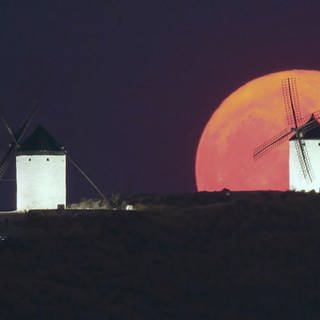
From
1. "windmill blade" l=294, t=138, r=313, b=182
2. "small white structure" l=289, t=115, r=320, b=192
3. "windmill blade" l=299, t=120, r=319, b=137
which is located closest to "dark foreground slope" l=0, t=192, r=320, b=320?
"windmill blade" l=294, t=138, r=313, b=182

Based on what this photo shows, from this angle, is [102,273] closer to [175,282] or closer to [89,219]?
[175,282]

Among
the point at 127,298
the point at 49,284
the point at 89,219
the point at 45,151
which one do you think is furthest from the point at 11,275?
the point at 45,151

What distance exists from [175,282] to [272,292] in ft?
10.9

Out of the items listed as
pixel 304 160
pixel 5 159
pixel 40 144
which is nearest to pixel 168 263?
pixel 304 160

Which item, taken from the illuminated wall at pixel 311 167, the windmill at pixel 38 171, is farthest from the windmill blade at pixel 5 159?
the illuminated wall at pixel 311 167

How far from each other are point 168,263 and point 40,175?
541 inches

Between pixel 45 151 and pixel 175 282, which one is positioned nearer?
pixel 175 282

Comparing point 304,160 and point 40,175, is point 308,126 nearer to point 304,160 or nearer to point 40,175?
point 304,160

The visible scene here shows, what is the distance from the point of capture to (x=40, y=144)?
2014 inches

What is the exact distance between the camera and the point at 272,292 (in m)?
35.9

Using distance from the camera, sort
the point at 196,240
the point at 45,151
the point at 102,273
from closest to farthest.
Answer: the point at 102,273 → the point at 196,240 → the point at 45,151

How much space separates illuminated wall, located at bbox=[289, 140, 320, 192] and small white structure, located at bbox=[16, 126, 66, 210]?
35.9 feet

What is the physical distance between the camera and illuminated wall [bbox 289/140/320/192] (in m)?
50.8

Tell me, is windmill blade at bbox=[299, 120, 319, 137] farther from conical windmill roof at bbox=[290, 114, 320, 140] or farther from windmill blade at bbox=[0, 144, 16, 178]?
windmill blade at bbox=[0, 144, 16, 178]
